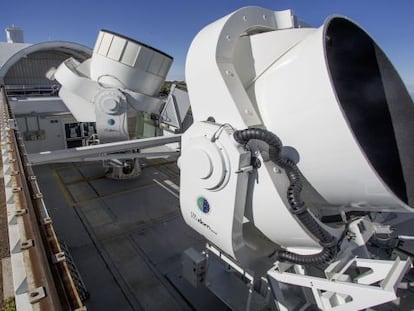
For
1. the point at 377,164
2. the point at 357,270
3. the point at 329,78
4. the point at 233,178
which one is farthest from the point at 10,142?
the point at 357,270

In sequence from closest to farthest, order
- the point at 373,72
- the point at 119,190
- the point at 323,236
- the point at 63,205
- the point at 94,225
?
the point at 323,236 → the point at 373,72 → the point at 94,225 → the point at 63,205 → the point at 119,190

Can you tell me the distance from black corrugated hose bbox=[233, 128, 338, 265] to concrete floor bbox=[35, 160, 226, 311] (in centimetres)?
238

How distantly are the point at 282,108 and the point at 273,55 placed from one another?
0.63 meters

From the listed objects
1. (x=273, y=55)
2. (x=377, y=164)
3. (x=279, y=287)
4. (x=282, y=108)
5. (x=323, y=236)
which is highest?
(x=273, y=55)

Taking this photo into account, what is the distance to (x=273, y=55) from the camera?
8.44ft

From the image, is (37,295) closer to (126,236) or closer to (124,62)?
(126,236)

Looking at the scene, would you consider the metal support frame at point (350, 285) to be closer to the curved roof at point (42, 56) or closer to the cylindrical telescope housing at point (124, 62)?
the cylindrical telescope housing at point (124, 62)

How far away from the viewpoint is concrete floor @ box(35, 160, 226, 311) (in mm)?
4184

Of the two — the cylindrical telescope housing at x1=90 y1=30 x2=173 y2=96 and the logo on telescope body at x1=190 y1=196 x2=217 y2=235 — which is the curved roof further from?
the logo on telescope body at x1=190 y1=196 x2=217 y2=235

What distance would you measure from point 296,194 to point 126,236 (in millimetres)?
4672

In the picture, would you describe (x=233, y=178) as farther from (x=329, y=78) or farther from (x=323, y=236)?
(x=329, y=78)

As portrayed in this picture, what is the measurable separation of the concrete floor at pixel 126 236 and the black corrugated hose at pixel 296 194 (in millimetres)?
2381

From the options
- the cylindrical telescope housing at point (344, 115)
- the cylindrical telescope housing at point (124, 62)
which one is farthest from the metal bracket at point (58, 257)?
→ the cylindrical telescope housing at point (124, 62)

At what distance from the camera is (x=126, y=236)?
5.77 metres
